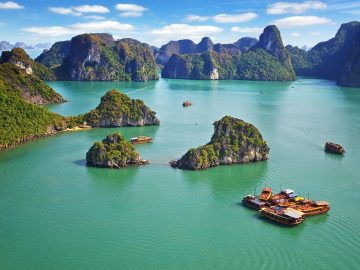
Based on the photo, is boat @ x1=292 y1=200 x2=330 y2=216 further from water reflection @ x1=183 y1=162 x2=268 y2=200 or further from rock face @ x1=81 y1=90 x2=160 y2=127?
rock face @ x1=81 y1=90 x2=160 y2=127

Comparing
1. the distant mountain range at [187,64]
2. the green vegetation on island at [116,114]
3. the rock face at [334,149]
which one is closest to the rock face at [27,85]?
the distant mountain range at [187,64]

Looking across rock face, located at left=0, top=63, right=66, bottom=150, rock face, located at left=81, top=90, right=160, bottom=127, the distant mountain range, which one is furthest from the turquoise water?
the distant mountain range

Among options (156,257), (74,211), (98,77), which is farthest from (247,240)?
(98,77)

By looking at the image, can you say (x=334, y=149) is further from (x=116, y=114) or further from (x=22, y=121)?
(x=22, y=121)

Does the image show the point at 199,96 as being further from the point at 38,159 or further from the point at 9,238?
the point at 9,238

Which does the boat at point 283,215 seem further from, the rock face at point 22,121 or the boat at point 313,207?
the rock face at point 22,121

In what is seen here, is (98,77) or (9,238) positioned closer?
(9,238)

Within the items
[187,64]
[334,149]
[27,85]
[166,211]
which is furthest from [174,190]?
[187,64]
